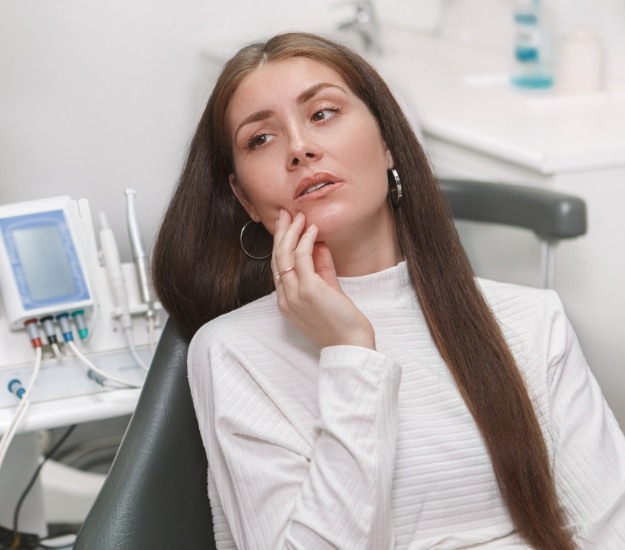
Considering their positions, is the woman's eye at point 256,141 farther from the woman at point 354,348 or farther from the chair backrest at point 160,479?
the chair backrest at point 160,479

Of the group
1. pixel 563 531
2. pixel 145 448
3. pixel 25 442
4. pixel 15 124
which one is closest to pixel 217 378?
pixel 145 448

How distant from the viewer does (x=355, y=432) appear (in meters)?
1.12

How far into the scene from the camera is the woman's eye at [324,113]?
4.26ft

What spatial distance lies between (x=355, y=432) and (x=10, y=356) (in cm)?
65

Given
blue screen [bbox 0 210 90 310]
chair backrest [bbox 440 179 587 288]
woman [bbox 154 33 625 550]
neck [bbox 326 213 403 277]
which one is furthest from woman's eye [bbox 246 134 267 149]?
chair backrest [bbox 440 179 587 288]

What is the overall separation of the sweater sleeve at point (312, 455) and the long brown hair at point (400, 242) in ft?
0.56

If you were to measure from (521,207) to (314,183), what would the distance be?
77 centimetres

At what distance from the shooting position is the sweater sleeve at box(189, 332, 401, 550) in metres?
1.09

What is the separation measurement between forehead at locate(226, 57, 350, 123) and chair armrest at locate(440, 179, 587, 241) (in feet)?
1.78

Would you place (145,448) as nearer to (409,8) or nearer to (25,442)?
(25,442)

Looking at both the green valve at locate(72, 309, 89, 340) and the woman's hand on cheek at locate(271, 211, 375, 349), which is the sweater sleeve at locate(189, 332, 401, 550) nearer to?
the woman's hand on cheek at locate(271, 211, 375, 349)

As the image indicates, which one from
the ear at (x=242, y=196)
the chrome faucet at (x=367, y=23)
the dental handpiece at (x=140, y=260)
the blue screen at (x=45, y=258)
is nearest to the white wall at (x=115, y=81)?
the chrome faucet at (x=367, y=23)

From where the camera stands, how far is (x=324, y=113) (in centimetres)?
130

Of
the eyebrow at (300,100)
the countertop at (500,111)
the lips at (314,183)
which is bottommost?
the countertop at (500,111)
